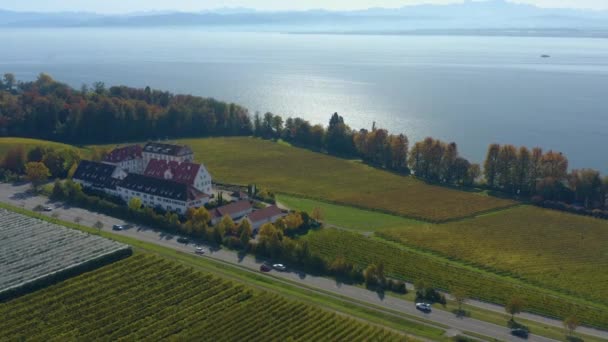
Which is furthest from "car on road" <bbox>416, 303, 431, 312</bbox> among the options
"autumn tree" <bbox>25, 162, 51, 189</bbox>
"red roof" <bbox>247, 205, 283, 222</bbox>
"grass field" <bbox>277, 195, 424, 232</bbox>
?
"autumn tree" <bbox>25, 162, 51, 189</bbox>

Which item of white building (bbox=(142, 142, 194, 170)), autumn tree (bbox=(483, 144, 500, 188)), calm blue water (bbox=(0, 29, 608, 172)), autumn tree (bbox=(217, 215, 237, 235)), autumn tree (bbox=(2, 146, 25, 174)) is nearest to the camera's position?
autumn tree (bbox=(217, 215, 237, 235))

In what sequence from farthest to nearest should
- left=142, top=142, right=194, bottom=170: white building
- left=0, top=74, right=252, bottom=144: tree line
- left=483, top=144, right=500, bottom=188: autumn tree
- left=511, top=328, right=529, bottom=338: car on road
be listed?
1. left=0, top=74, right=252, bottom=144: tree line
2. left=142, top=142, right=194, bottom=170: white building
3. left=483, top=144, right=500, bottom=188: autumn tree
4. left=511, top=328, right=529, bottom=338: car on road

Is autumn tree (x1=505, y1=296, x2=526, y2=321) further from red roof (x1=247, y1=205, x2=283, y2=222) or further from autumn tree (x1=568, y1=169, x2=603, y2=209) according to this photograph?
autumn tree (x1=568, y1=169, x2=603, y2=209)

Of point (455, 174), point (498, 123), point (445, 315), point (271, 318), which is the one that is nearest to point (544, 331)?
point (445, 315)

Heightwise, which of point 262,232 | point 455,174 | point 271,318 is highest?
point 455,174

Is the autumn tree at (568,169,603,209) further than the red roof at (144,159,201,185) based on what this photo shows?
Yes

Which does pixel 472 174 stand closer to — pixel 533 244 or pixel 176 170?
pixel 533 244

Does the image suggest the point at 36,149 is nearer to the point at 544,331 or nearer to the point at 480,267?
the point at 480,267

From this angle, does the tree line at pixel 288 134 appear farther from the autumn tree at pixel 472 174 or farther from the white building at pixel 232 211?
the white building at pixel 232 211
